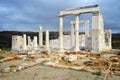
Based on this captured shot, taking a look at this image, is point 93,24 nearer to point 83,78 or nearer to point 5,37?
point 83,78

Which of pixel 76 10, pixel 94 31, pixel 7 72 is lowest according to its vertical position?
pixel 7 72

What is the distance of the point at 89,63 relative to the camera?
2066cm

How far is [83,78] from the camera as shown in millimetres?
15328

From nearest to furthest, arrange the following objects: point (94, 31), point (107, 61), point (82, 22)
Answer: point (107, 61) < point (94, 31) < point (82, 22)

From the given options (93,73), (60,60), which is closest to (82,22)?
(60,60)

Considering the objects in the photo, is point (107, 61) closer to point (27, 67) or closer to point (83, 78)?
point (83, 78)

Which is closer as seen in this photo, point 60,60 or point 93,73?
point 93,73

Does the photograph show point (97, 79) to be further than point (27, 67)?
No

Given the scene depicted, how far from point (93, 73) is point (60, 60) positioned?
8720mm

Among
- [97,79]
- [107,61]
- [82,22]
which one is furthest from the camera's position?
[82,22]

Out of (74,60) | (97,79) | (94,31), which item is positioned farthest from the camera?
(94,31)

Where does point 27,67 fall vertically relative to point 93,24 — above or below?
below

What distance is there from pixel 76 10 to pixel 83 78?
21.2 metres

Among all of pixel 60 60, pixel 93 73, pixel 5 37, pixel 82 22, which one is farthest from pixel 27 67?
pixel 5 37
